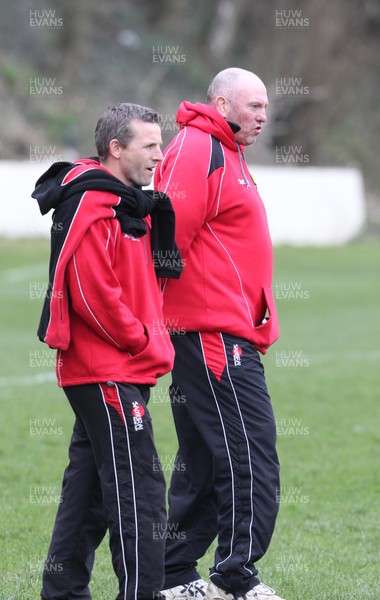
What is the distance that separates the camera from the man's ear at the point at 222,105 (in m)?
5.03

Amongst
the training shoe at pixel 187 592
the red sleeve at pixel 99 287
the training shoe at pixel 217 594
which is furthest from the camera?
the training shoe at pixel 187 592

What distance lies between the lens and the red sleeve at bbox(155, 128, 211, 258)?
4.81 meters

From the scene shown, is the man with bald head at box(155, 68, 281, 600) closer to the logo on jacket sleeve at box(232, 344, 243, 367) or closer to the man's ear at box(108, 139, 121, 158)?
the logo on jacket sleeve at box(232, 344, 243, 367)

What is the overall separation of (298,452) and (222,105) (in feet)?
13.3

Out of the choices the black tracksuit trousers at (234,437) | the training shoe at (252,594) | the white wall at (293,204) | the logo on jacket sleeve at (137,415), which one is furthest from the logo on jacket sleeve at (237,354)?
the white wall at (293,204)

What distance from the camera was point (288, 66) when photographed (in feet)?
151

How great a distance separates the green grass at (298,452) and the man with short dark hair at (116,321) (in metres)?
1.03

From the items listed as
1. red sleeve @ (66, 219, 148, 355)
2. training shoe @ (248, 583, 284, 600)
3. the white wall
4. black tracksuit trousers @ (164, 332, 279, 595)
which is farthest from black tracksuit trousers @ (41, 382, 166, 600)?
the white wall

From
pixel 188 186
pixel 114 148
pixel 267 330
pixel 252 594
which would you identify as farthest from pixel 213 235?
pixel 252 594

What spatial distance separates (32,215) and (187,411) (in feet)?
82.8

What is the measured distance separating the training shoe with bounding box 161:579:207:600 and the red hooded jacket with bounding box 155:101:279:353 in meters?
1.19

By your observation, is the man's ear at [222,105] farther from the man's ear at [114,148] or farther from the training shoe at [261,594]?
the training shoe at [261,594]

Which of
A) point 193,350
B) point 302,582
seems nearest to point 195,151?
point 193,350

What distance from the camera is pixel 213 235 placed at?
493 centimetres
